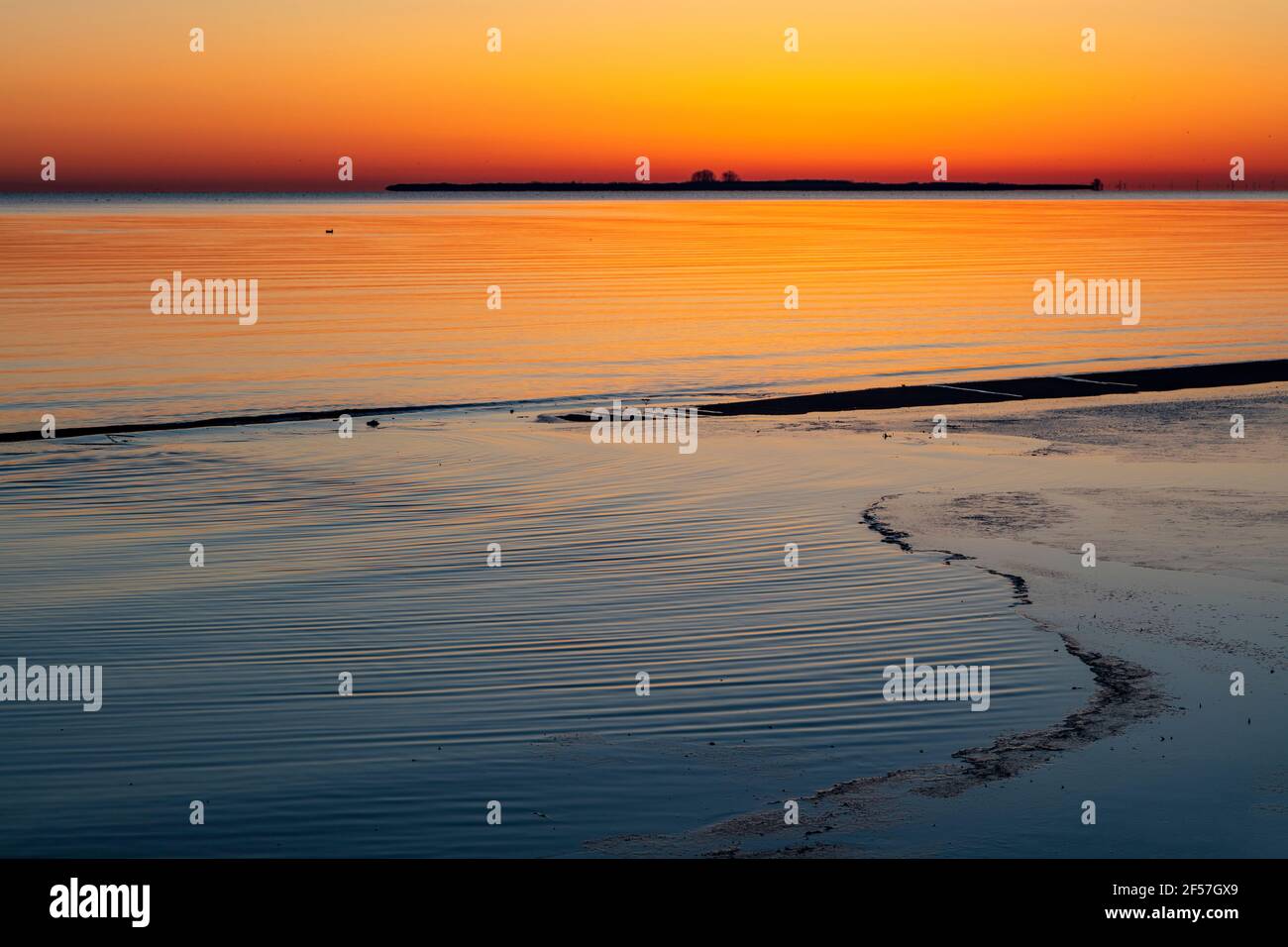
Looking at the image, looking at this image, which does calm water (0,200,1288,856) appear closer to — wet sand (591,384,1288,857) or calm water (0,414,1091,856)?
calm water (0,414,1091,856)

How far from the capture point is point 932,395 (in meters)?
27.4

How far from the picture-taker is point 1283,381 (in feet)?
94.8

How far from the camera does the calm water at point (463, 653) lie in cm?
873

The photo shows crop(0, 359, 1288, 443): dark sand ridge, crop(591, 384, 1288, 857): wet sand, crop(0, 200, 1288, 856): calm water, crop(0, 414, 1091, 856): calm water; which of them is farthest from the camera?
crop(0, 359, 1288, 443): dark sand ridge

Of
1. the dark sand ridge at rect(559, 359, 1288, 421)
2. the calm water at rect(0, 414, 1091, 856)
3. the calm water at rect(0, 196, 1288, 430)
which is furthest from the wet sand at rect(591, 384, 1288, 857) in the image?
the calm water at rect(0, 196, 1288, 430)

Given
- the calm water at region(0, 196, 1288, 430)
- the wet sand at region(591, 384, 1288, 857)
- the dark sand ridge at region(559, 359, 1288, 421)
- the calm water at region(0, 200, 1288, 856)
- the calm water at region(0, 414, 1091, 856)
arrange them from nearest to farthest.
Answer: the wet sand at region(591, 384, 1288, 857)
the calm water at region(0, 414, 1091, 856)
the calm water at region(0, 200, 1288, 856)
the dark sand ridge at region(559, 359, 1288, 421)
the calm water at region(0, 196, 1288, 430)

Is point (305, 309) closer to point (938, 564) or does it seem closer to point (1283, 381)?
point (1283, 381)

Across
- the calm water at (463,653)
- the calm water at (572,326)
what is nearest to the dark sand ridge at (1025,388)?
the calm water at (572,326)

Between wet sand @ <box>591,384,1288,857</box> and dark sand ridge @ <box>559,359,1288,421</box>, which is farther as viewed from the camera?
dark sand ridge @ <box>559,359,1288,421</box>

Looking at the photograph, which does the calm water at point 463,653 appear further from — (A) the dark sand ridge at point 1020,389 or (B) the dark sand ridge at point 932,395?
(A) the dark sand ridge at point 1020,389

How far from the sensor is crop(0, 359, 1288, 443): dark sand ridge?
24250 millimetres

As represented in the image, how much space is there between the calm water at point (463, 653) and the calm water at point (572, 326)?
9.50m

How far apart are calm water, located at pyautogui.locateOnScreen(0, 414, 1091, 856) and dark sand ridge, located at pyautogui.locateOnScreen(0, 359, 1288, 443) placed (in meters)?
4.75
